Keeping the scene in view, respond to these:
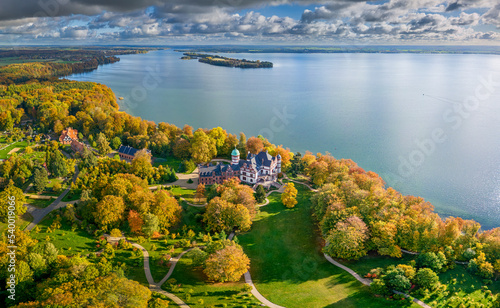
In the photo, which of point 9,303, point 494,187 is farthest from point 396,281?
point 494,187

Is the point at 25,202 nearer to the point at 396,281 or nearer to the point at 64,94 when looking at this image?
the point at 396,281

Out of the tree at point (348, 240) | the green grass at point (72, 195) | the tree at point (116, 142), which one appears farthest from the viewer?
the tree at point (116, 142)

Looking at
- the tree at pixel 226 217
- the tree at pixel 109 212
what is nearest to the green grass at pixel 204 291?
the tree at pixel 226 217

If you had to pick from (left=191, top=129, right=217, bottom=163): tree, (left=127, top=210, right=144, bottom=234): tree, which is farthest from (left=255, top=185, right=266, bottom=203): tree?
(left=127, top=210, right=144, bottom=234): tree

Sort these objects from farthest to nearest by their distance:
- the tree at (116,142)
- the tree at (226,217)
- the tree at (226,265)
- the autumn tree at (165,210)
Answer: the tree at (116,142), the tree at (226,217), the autumn tree at (165,210), the tree at (226,265)

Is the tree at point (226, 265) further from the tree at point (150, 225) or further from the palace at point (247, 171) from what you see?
the palace at point (247, 171)

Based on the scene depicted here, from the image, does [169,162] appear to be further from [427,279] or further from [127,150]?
[427,279]

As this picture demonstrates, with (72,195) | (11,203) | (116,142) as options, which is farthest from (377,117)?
(11,203)
